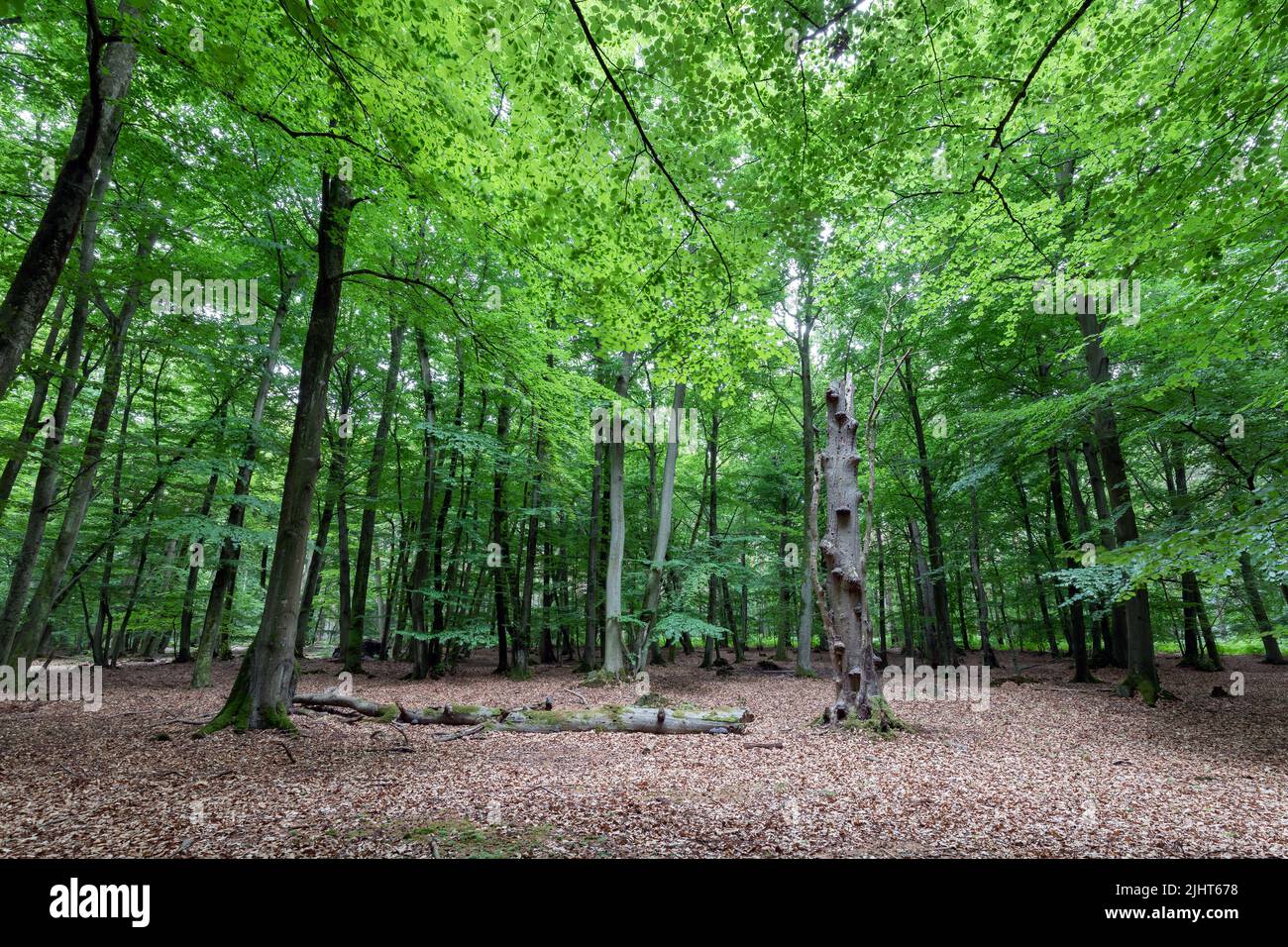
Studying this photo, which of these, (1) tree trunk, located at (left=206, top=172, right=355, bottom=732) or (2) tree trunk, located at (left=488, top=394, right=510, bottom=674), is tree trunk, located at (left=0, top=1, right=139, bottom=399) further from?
(2) tree trunk, located at (left=488, top=394, right=510, bottom=674)

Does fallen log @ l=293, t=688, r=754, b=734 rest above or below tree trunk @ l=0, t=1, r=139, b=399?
below

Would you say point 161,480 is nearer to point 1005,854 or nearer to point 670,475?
point 670,475

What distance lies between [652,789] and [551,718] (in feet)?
11.1

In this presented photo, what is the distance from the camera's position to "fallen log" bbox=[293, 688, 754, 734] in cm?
778

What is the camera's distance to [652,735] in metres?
7.80

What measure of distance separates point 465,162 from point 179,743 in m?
7.08

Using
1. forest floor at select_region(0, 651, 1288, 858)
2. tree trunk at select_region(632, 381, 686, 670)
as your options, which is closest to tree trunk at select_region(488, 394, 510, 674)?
tree trunk at select_region(632, 381, 686, 670)

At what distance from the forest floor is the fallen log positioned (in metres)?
0.29

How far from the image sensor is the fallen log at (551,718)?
25.5 ft

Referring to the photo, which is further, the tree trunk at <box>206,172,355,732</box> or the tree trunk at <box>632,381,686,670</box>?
the tree trunk at <box>632,381,686,670</box>

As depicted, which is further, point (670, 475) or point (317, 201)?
point (670, 475)

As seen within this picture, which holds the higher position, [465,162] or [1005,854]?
[465,162]

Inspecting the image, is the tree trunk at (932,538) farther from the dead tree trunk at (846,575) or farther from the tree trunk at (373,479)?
the tree trunk at (373,479)
